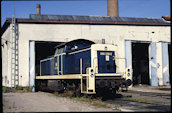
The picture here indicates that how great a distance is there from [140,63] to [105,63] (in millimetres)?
18435

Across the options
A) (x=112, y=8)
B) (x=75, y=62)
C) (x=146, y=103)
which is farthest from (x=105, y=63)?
(x=112, y=8)

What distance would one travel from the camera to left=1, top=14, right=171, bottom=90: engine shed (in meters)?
22.7

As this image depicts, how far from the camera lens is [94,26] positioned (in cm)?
2505

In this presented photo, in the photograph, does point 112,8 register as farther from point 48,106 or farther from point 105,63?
point 48,106

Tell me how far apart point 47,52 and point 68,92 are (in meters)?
15.3

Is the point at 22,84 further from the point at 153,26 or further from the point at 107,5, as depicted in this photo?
the point at 107,5

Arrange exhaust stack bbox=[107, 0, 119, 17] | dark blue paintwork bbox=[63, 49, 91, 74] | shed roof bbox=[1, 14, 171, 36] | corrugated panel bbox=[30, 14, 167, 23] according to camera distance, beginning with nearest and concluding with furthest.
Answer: dark blue paintwork bbox=[63, 49, 91, 74] < shed roof bbox=[1, 14, 171, 36] < corrugated panel bbox=[30, 14, 167, 23] < exhaust stack bbox=[107, 0, 119, 17]

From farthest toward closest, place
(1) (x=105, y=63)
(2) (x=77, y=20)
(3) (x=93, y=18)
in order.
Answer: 1. (3) (x=93, y=18)
2. (2) (x=77, y=20)
3. (1) (x=105, y=63)

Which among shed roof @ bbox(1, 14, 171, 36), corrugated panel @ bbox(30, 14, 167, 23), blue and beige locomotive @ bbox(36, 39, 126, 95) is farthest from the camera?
corrugated panel @ bbox(30, 14, 167, 23)

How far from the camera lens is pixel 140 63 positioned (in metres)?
31.7

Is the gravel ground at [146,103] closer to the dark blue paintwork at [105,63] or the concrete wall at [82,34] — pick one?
the dark blue paintwork at [105,63]

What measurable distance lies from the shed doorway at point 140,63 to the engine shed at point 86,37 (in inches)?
139

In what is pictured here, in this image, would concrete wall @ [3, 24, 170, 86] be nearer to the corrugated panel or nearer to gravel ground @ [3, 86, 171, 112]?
the corrugated panel

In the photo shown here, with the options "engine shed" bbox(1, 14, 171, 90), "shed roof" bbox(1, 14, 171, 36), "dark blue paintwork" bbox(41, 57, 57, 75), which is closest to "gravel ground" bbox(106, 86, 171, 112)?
"dark blue paintwork" bbox(41, 57, 57, 75)
